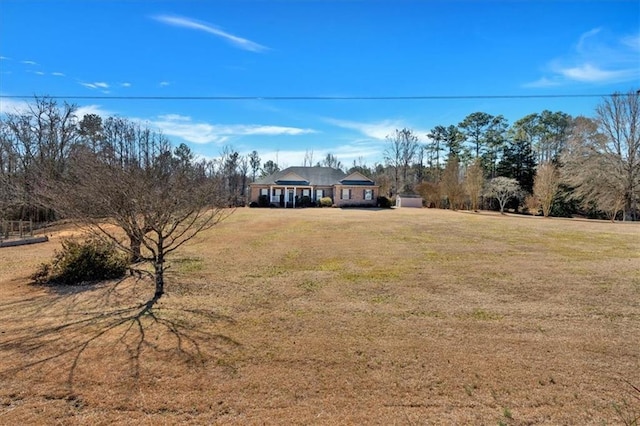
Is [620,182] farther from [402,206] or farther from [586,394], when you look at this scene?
[586,394]

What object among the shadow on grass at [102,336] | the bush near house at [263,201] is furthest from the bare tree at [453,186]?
the shadow on grass at [102,336]

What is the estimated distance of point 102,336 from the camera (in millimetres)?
4480

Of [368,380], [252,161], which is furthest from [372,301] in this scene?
[252,161]

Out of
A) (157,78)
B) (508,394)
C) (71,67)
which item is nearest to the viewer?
(508,394)

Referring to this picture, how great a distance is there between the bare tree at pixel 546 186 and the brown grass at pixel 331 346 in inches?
939

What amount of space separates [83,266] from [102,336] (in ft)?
13.3

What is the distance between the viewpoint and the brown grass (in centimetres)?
297

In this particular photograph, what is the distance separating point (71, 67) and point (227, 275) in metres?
11.6

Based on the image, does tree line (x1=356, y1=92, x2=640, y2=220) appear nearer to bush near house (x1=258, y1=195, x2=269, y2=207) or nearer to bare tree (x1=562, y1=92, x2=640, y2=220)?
bare tree (x1=562, y1=92, x2=640, y2=220)

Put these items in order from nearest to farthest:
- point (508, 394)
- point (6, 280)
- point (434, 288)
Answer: point (508, 394)
point (434, 288)
point (6, 280)

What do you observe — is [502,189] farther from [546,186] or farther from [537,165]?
[537,165]

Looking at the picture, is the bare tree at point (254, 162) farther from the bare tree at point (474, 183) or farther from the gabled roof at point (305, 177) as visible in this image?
the bare tree at point (474, 183)

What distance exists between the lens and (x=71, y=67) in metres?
12.7

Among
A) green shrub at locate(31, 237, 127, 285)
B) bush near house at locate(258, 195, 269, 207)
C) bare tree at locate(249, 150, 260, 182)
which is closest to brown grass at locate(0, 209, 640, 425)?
green shrub at locate(31, 237, 127, 285)
